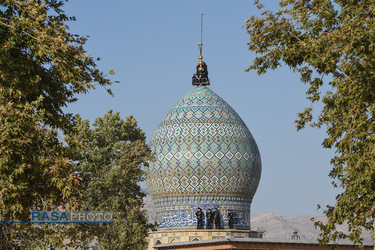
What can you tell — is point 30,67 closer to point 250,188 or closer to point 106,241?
point 106,241

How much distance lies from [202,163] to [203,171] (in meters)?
0.34

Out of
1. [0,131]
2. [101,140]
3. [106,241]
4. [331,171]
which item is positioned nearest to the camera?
[0,131]

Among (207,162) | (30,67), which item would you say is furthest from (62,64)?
(207,162)

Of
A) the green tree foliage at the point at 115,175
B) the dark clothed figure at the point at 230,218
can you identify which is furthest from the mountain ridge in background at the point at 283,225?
the green tree foliage at the point at 115,175

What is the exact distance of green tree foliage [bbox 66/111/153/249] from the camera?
19391 mm

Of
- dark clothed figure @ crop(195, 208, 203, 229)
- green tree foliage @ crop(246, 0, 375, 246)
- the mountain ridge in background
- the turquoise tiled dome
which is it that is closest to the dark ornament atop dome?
the turquoise tiled dome

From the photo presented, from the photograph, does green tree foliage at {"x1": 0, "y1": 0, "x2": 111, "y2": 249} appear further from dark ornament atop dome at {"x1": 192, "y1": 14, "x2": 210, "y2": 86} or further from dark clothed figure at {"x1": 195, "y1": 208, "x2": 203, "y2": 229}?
dark ornament atop dome at {"x1": 192, "y1": 14, "x2": 210, "y2": 86}

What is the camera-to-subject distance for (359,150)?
11.4m

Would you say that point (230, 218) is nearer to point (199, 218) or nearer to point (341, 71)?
point (199, 218)

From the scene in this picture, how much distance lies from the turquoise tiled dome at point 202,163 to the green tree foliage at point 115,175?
32.8 ft

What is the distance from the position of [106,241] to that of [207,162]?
12.0 m

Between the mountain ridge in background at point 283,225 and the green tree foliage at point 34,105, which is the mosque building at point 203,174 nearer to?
the green tree foliage at point 34,105

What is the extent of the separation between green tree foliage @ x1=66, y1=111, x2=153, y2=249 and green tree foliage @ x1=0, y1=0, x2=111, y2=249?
27.2ft

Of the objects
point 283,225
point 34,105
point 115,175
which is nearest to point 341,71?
point 34,105
